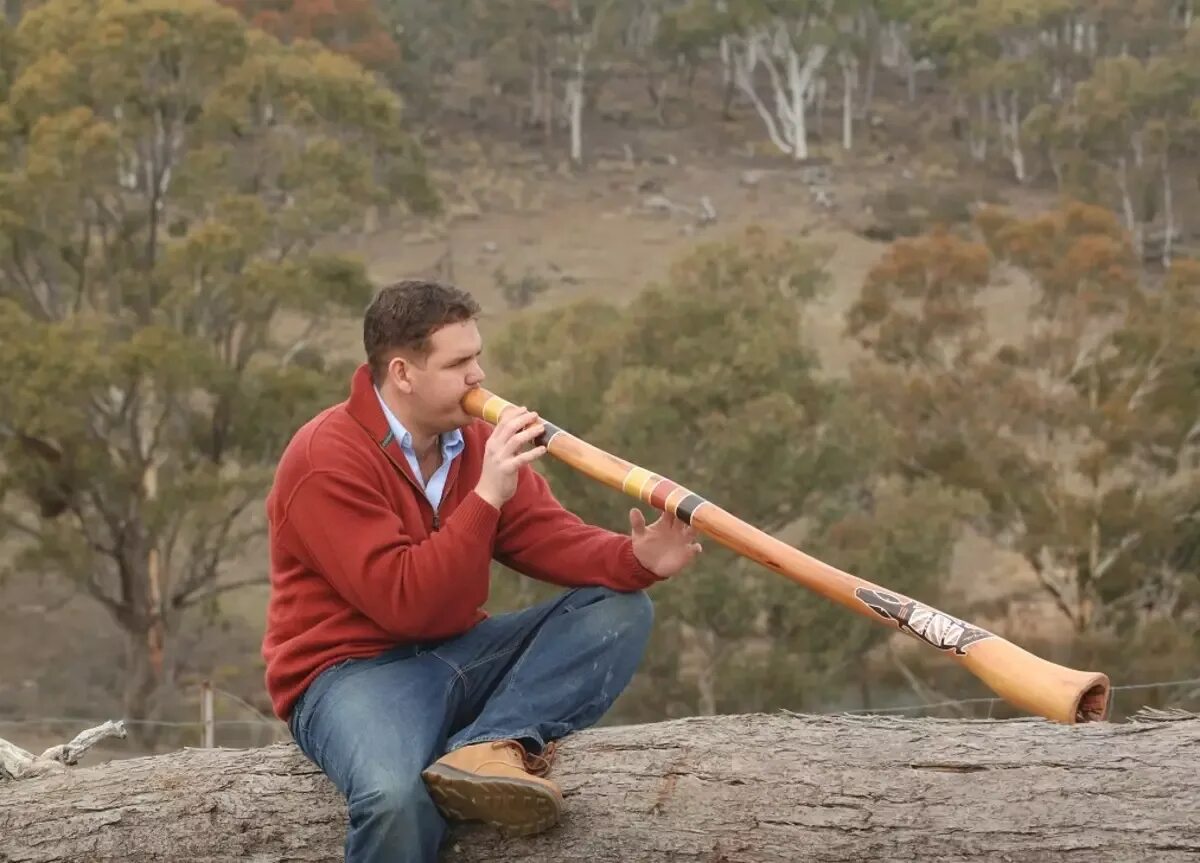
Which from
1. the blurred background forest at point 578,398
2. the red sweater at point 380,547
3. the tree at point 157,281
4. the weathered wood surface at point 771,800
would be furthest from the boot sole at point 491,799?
the tree at point 157,281

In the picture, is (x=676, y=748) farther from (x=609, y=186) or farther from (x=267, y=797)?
(x=609, y=186)

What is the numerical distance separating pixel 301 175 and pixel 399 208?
510 centimetres

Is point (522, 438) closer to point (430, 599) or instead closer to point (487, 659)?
point (430, 599)

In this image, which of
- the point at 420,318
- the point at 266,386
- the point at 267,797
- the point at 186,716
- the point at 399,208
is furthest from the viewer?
the point at 399,208

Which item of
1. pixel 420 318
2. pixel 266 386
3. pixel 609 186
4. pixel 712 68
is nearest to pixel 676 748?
pixel 420 318

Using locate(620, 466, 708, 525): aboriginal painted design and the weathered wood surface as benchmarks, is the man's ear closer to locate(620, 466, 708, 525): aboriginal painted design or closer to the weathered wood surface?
locate(620, 466, 708, 525): aboriginal painted design

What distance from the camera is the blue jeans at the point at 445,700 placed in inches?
110

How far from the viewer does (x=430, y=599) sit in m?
2.86

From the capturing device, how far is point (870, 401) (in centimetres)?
1844

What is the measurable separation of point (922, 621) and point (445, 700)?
0.99 m

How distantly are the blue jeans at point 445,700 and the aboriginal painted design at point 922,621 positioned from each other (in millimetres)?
614

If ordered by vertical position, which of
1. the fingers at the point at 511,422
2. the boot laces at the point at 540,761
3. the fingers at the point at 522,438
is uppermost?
the fingers at the point at 511,422

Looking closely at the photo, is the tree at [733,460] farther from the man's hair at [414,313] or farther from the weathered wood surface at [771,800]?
the man's hair at [414,313]

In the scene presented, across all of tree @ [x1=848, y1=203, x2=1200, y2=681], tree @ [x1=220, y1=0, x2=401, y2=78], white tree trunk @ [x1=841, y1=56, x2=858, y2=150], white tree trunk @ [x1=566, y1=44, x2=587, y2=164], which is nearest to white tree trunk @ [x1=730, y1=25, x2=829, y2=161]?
white tree trunk @ [x1=841, y1=56, x2=858, y2=150]
